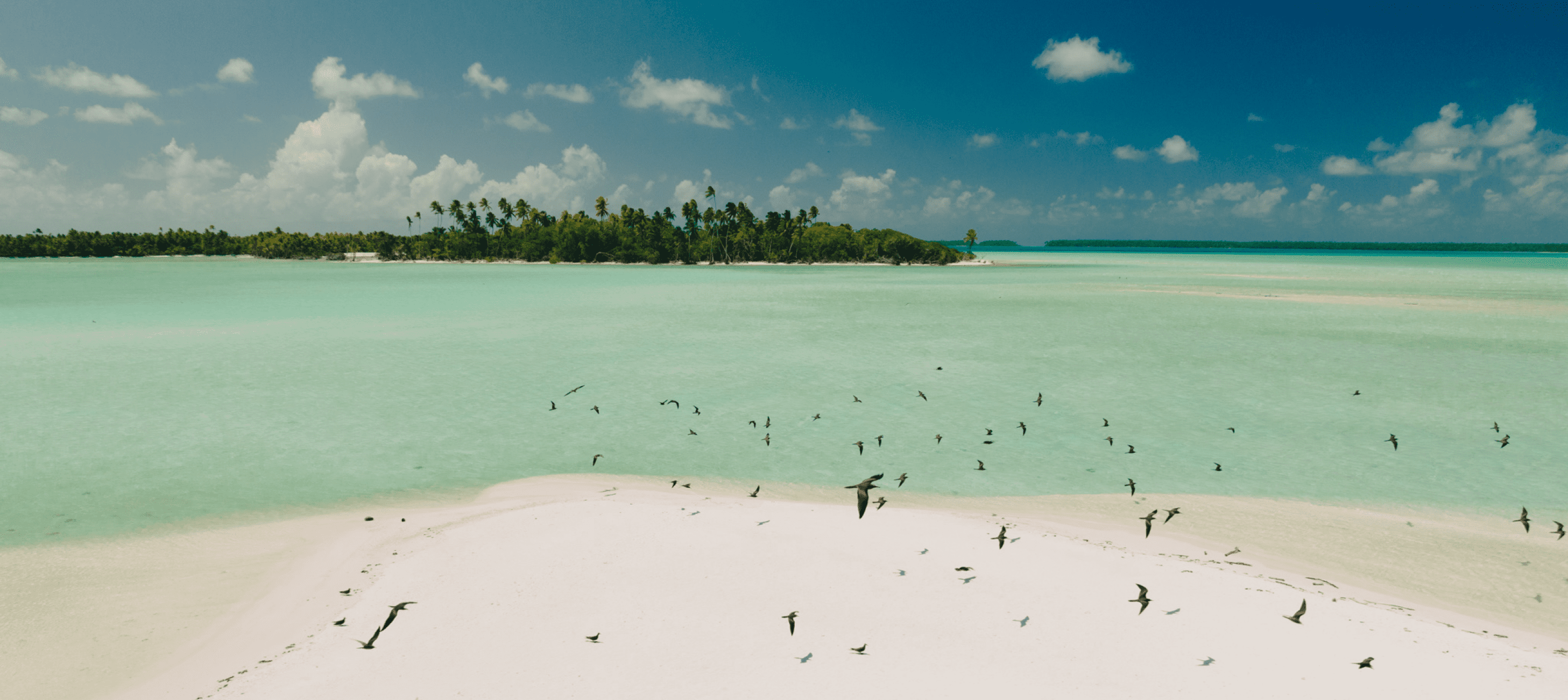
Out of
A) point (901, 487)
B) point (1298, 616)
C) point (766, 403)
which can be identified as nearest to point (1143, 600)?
point (1298, 616)

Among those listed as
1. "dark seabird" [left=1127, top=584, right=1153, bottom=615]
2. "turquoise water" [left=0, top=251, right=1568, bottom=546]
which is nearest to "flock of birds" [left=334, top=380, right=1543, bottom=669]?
"dark seabird" [left=1127, top=584, right=1153, bottom=615]

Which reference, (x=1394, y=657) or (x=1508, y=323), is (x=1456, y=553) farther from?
(x=1508, y=323)

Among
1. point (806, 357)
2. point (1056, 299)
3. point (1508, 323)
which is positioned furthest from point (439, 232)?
point (1508, 323)

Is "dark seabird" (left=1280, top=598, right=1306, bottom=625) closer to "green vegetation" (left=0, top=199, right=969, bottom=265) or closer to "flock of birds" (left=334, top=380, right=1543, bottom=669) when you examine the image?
"flock of birds" (left=334, top=380, right=1543, bottom=669)

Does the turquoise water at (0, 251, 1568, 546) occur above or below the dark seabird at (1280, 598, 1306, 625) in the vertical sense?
below

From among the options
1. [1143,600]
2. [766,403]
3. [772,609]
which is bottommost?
[766,403]

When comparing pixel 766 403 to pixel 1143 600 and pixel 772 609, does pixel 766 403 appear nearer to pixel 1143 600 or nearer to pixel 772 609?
pixel 772 609
